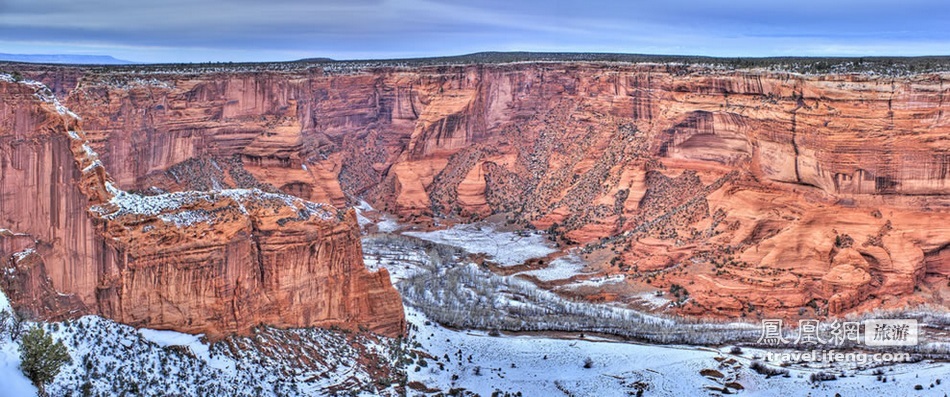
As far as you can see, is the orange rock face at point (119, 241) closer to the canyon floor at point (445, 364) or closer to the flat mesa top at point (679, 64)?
the canyon floor at point (445, 364)

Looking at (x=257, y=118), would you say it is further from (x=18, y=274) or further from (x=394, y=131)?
(x=18, y=274)

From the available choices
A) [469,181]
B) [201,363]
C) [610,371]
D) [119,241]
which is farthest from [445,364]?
[469,181]

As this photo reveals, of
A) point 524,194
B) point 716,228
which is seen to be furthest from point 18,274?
point 524,194

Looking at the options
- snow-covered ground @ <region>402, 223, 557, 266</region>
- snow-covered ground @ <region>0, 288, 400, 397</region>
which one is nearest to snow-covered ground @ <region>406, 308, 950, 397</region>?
snow-covered ground @ <region>0, 288, 400, 397</region>

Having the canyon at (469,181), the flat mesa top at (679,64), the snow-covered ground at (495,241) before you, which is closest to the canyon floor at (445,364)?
the canyon at (469,181)

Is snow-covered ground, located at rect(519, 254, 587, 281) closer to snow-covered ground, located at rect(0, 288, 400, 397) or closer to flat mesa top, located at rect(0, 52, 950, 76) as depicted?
flat mesa top, located at rect(0, 52, 950, 76)

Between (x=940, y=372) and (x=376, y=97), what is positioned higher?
(x=376, y=97)

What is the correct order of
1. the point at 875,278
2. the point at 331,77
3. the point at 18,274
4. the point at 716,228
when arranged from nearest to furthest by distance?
the point at 18,274
the point at 875,278
the point at 716,228
the point at 331,77
